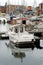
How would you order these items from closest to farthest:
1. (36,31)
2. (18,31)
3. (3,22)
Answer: (18,31) < (36,31) < (3,22)

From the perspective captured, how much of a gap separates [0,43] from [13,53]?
569cm

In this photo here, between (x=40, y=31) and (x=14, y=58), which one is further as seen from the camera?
(x=40, y=31)

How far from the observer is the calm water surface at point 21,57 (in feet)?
52.7

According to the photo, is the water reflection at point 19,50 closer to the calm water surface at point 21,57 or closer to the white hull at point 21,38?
the calm water surface at point 21,57

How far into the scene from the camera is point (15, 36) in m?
22.5

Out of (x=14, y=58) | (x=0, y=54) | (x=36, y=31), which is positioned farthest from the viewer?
(x=36, y=31)

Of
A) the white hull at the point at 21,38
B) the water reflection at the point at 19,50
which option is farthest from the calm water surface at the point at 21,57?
the white hull at the point at 21,38

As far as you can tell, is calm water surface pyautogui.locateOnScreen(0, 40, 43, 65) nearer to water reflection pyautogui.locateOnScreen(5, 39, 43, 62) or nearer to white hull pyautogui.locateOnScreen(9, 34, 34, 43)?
water reflection pyautogui.locateOnScreen(5, 39, 43, 62)

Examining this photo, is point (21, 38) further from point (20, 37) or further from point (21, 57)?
point (21, 57)

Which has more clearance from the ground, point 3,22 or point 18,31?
point 18,31

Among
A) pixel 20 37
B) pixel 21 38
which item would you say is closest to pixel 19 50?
pixel 21 38

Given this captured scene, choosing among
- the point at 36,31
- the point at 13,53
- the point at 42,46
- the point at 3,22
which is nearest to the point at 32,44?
the point at 42,46

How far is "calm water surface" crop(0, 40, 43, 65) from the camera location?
52.7 ft

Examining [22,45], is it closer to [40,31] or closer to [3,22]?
[40,31]
